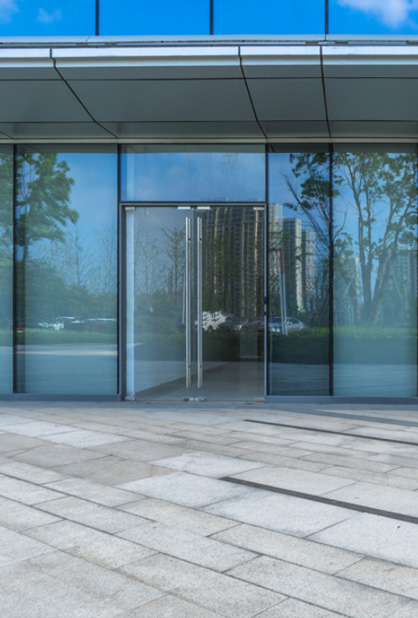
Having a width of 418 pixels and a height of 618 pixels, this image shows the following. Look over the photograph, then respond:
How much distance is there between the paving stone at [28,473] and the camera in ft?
20.0

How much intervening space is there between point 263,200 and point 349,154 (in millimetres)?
1640

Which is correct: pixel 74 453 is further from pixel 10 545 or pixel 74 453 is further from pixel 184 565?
pixel 184 565

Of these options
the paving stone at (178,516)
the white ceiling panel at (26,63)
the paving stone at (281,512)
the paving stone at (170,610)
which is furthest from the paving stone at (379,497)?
the white ceiling panel at (26,63)

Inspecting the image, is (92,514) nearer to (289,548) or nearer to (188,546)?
(188,546)

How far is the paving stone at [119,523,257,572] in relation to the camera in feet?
13.5

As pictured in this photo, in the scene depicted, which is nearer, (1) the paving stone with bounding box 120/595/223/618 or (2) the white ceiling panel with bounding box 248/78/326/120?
(1) the paving stone with bounding box 120/595/223/618

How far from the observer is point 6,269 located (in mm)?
11812

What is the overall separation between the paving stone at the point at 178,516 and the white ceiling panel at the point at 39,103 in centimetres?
642

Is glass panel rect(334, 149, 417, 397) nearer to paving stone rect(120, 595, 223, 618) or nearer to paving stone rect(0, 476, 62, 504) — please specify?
paving stone rect(0, 476, 62, 504)

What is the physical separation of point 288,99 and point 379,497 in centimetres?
619

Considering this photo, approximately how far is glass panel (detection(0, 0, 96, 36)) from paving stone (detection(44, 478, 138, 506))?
6.83m

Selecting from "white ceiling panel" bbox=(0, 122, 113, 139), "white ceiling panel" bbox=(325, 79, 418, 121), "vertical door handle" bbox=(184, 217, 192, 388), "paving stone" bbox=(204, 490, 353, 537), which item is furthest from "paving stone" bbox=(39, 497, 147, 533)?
"white ceiling panel" bbox=(0, 122, 113, 139)

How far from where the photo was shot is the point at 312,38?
31.5 feet

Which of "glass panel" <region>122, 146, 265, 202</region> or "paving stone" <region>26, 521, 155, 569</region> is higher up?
"glass panel" <region>122, 146, 265, 202</region>
